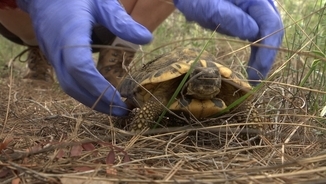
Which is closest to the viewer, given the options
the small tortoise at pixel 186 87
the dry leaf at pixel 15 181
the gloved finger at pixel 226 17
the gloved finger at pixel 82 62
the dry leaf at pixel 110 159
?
the dry leaf at pixel 15 181

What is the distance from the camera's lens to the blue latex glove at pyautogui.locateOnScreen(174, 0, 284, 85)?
5.76 ft

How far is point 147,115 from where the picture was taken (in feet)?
5.20

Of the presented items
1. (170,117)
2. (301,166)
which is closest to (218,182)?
(301,166)

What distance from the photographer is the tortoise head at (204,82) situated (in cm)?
154

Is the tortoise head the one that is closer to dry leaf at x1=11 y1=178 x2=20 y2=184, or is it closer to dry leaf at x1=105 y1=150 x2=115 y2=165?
dry leaf at x1=105 y1=150 x2=115 y2=165

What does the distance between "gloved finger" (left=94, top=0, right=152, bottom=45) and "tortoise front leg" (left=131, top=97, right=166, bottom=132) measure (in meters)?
0.24

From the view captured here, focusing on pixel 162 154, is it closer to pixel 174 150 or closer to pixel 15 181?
pixel 174 150

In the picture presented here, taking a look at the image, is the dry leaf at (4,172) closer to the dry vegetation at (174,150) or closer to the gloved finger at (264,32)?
the dry vegetation at (174,150)

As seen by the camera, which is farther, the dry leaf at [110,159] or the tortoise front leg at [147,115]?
the tortoise front leg at [147,115]

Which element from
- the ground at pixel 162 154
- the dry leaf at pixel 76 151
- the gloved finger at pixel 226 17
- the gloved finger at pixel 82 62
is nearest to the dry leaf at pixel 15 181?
the ground at pixel 162 154

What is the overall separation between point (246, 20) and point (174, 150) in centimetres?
65

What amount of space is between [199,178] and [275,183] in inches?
6.5

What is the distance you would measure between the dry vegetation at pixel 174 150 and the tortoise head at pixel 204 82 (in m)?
0.09

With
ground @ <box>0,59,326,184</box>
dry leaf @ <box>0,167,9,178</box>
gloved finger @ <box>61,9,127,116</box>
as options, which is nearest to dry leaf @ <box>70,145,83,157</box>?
ground @ <box>0,59,326,184</box>
